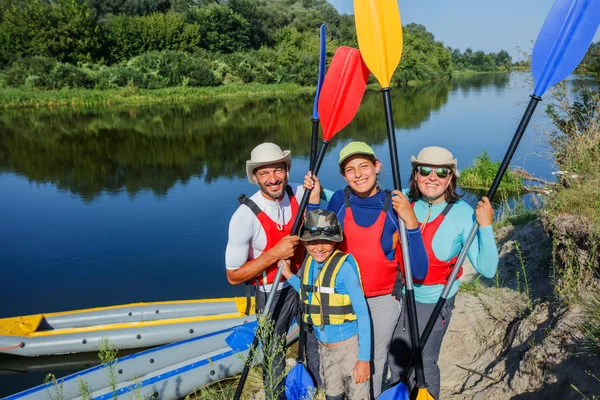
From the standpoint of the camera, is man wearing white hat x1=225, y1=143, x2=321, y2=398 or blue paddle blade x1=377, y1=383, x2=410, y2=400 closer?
blue paddle blade x1=377, y1=383, x2=410, y2=400

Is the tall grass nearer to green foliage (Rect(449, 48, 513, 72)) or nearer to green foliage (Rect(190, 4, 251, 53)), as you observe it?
green foliage (Rect(190, 4, 251, 53))

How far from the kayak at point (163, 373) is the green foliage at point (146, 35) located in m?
33.0

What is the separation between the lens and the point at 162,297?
6461mm

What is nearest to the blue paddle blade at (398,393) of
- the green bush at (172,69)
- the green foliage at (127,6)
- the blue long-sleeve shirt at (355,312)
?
the blue long-sleeve shirt at (355,312)

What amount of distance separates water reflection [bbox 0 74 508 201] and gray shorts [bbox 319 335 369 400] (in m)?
9.48

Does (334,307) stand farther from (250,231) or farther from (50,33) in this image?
(50,33)

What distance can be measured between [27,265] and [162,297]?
8.47 ft

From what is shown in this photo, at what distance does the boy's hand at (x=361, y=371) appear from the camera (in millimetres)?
2287

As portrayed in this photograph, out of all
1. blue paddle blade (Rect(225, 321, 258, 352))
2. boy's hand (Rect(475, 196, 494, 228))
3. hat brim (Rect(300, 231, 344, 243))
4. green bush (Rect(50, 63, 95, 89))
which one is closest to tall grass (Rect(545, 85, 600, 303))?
boy's hand (Rect(475, 196, 494, 228))

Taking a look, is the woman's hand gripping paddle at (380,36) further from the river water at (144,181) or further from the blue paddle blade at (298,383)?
the river water at (144,181)

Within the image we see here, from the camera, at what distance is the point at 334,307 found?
2305 mm

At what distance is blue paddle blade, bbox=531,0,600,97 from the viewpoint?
2.28m

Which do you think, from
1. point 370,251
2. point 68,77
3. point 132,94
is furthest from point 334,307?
point 68,77

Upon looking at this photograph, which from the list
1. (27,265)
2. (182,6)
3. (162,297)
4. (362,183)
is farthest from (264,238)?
(182,6)
